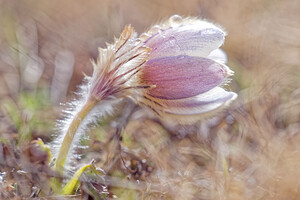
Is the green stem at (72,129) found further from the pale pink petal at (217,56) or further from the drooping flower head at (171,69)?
the pale pink petal at (217,56)

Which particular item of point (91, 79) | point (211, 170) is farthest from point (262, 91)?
point (91, 79)

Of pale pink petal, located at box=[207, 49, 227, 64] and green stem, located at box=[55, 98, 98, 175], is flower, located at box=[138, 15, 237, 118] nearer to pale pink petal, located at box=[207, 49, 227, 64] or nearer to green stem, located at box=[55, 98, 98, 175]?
pale pink petal, located at box=[207, 49, 227, 64]

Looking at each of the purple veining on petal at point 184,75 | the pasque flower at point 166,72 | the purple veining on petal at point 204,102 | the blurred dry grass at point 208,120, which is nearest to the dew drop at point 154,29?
the pasque flower at point 166,72

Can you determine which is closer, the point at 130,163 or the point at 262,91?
the point at 130,163

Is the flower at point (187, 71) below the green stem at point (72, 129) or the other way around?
the other way around

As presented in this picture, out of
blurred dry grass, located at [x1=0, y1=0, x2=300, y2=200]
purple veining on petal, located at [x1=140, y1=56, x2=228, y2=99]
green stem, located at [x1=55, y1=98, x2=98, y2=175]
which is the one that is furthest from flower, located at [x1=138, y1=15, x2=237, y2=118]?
blurred dry grass, located at [x1=0, y1=0, x2=300, y2=200]

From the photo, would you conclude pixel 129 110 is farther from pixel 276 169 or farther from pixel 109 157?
pixel 276 169
